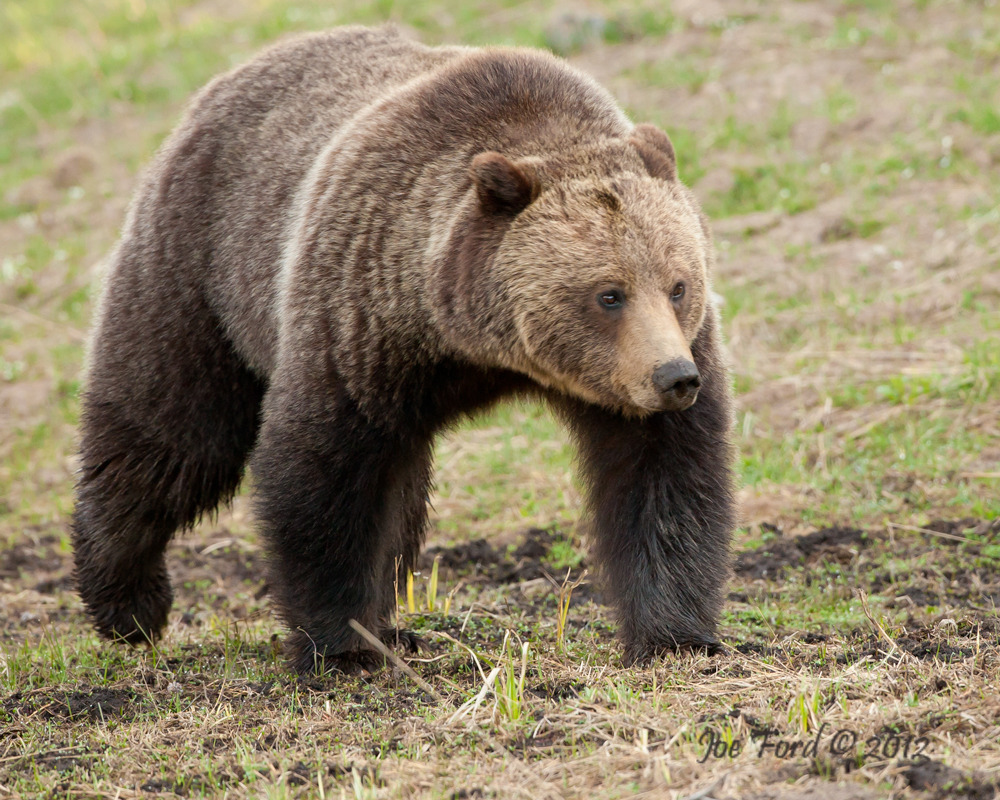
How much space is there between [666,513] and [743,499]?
2.48 meters

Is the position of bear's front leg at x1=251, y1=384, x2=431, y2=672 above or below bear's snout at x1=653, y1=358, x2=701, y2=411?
below

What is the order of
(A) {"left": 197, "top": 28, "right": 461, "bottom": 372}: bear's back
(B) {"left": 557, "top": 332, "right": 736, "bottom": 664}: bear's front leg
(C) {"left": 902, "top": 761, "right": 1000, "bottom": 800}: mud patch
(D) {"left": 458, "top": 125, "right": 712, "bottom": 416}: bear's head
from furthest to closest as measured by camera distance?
(A) {"left": 197, "top": 28, "right": 461, "bottom": 372}: bear's back, (B) {"left": 557, "top": 332, "right": 736, "bottom": 664}: bear's front leg, (D) {"left": 458, "top": 125, "right": 712, "bottom": 416}: bear's head, (C) {"left": 902, "top": 761, "right": 1000, "bottom": 800}: mud patch

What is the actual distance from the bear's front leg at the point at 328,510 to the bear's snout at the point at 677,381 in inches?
46.3

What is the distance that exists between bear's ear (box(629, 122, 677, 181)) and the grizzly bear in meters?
0.01

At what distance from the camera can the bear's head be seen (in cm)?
432

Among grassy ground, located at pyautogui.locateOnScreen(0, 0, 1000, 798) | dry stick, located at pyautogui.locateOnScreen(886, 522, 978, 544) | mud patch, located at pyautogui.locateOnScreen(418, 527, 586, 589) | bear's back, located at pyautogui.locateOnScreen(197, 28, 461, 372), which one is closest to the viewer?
grassy ground, located at pyautogui.locateOnScreen(0, 0, 1000, 798)

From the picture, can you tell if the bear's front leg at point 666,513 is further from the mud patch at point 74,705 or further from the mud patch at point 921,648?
the mud patch at point 74,705

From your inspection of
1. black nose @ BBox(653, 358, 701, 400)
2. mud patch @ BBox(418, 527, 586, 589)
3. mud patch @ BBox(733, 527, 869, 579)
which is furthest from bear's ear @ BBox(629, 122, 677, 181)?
mud patch @ BBox(418, 527, 586, 589)

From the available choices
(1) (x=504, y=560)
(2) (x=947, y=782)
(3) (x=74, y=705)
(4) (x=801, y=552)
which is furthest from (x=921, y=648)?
(3) (x=74, y=705)

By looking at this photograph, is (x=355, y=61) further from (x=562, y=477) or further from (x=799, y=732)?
(x=799, y=732)

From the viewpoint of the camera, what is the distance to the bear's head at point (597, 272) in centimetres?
432

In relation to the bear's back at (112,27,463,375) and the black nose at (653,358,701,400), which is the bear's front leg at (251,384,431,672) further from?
the black nose at (653,358,701,400)

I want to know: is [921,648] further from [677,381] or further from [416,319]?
[416,319]

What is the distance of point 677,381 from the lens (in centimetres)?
412
